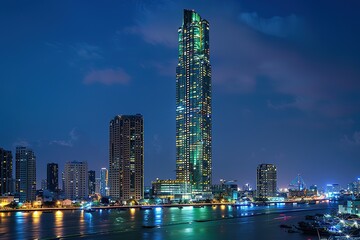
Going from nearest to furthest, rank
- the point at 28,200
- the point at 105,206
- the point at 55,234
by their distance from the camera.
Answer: the point at 55,234 < the point at 105,206 < the point at 28,200

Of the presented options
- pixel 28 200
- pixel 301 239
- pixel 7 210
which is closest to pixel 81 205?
pixel 28 200

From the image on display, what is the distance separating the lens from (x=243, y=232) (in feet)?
245

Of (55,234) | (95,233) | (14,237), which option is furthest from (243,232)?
(14,237)

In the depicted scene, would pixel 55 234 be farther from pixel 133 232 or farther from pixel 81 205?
pixel 81 205

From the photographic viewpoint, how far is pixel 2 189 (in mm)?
198250

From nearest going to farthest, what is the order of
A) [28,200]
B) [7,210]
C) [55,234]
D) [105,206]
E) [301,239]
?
1. [301,239]
2. [55,234]
3. [7,210]
4. [105,206]
5. [28,200]

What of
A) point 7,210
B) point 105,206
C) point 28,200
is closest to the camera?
point 7,210

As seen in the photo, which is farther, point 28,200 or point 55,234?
point 28,200

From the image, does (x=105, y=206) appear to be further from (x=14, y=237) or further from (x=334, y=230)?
(x=334, y=230)

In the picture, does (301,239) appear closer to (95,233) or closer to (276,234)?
(276,234)

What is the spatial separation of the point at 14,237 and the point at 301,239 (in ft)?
133

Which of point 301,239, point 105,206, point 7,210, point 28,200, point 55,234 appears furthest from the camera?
point 28,200

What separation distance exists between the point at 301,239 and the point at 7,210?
12027 centimetres

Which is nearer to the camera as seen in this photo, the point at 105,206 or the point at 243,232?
the point at 243,232
